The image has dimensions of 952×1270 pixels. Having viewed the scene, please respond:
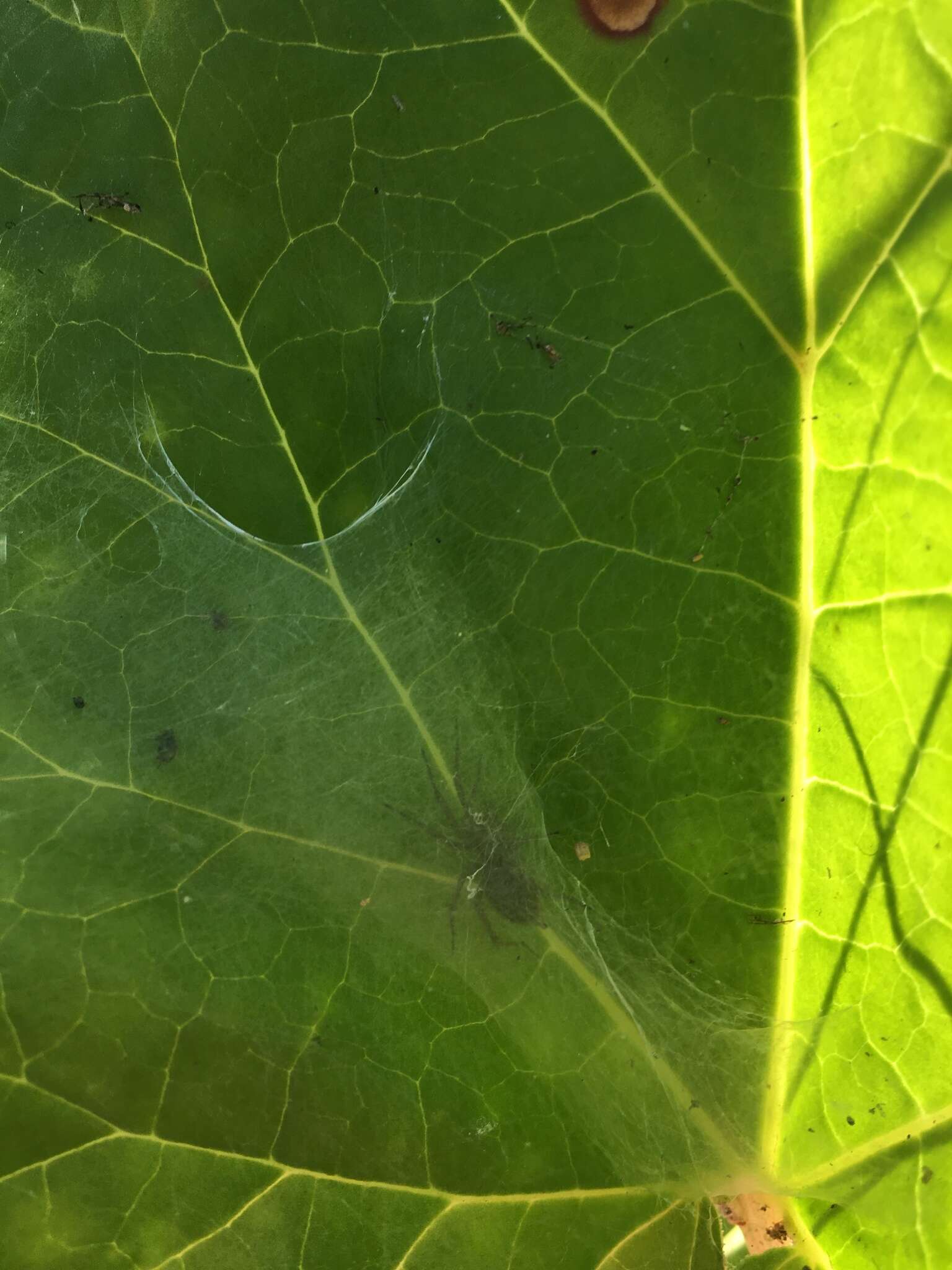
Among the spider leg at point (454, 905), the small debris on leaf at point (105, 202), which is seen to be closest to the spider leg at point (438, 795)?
the spider leg at point (454, 905)

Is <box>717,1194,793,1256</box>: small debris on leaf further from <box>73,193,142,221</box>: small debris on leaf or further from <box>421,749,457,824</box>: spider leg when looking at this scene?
<box>73,193,142,221</box>: small debris on leaf

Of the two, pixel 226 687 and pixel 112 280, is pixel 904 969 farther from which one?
pixel 112 280

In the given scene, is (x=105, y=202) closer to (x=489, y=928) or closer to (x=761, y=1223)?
(x=489, y=928)

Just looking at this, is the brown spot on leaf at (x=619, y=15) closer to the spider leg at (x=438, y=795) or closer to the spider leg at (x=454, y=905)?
the spider leg at (x=438, y=795)

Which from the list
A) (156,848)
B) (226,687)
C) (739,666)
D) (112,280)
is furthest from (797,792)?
(112,280)

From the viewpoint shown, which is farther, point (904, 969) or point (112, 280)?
point (112, 280)

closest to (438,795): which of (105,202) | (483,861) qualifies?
(483,861)
